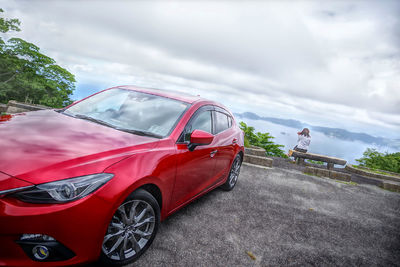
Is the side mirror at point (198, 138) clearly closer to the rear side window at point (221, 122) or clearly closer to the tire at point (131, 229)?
the tire at point (131, 229)

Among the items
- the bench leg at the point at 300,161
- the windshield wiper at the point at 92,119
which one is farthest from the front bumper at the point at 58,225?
the bench leg at the point at 300,161

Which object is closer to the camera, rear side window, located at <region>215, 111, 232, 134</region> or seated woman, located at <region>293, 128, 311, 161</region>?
rear side window, located at <region>215, 111, 232, 134</region>

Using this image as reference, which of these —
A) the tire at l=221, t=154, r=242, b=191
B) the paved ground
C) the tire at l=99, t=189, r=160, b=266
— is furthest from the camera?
the tire at l=221, t=154, r=242, b=191

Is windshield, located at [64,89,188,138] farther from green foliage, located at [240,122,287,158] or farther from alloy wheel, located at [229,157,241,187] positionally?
green foliage, located at [240,122,287,158]

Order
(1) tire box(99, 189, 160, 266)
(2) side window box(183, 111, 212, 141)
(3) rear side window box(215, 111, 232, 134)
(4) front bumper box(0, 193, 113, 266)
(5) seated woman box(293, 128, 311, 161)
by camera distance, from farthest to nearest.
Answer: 1. (5) seated woman box(293, 128, 311, 161)
2. (3) rear side window box(215, 111, 232, 134)
3. (2) side window box(183, 111, 212, 141)
4. (1) tire box(99, 189, 160, 266)
5. (4) front bumper box(0, 193, 113, 266)

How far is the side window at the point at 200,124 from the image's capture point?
293 centimetres

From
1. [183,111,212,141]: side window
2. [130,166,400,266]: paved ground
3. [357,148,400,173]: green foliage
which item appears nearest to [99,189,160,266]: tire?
[130,166,400,266]: paved ground

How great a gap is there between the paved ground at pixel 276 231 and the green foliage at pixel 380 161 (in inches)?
703

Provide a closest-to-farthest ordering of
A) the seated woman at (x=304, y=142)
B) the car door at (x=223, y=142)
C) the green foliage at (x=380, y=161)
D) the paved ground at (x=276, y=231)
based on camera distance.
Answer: the paved ground at (x=276, y=231), the car door at (x=223, y=142), the seated woman at (x=304, y=142), the green foliage at (x=380, y=161)

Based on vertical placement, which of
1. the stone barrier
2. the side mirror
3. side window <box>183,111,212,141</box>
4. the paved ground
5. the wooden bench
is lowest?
the paved ground

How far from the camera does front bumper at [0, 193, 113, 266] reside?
1541 mm

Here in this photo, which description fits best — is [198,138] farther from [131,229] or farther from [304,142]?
[304,142]

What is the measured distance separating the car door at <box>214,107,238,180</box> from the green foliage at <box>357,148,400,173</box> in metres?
20.2

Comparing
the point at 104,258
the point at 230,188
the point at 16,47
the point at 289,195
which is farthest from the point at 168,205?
the point at 16,47
